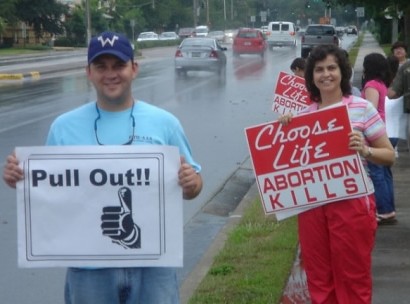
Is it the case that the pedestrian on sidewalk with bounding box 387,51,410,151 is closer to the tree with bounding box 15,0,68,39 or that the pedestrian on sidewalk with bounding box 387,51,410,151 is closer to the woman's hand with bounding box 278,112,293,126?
the woman's hand with bounding box 278,112,293,126

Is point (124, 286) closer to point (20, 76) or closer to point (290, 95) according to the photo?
point (290, 95)

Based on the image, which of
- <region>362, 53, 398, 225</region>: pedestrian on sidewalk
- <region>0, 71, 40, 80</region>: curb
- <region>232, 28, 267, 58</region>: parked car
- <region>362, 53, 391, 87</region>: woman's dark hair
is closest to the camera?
<region>362, 53, 398, 225</region>: pedestrian on sidewalk

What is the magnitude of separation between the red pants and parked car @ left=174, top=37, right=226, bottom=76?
3378cm

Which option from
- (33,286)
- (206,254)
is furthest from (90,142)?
(206,254)

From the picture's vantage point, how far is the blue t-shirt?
13.8 ft

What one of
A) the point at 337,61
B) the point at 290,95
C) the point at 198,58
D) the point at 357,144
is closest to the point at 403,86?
the point at 290,95

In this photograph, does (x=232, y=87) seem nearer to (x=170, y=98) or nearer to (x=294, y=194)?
(x=170, y=98)

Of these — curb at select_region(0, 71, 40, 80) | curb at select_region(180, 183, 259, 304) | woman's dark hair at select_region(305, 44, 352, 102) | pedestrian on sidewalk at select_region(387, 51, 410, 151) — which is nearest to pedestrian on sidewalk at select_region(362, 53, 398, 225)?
pedestrian on sidewalk at select_region(387, 51, 410, 151)

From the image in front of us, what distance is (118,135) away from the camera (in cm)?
421

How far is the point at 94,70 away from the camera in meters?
4.21

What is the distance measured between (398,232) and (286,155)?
3.97 metres

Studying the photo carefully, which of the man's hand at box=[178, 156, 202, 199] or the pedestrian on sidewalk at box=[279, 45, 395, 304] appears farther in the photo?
the pedestrian on sidewalk at box=[279, 45, 395, 304]

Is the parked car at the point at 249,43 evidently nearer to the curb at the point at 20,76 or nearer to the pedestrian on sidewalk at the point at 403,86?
the curb at the point at 20,76

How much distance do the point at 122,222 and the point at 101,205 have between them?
11 cm
